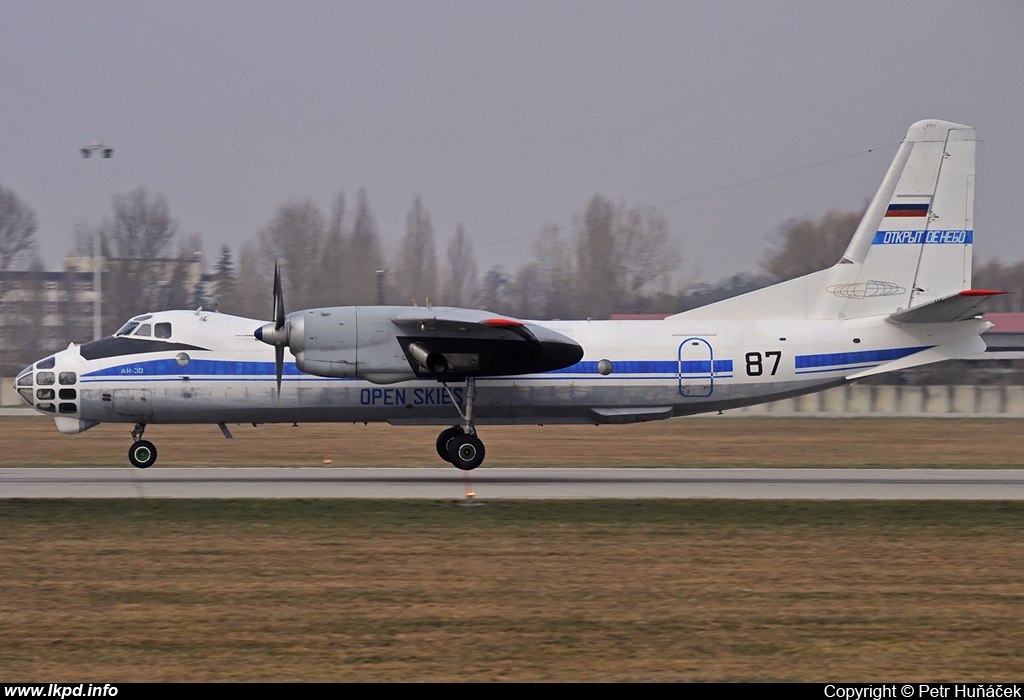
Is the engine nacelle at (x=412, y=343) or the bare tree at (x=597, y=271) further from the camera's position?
the bare tree at (x=597, y=271)

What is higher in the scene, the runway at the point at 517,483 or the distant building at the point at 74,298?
the distant building at the point at 74,298

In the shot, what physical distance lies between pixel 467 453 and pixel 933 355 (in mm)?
10066

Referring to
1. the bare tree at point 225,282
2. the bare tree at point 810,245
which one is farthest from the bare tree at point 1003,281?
the bare tree at point 225,282

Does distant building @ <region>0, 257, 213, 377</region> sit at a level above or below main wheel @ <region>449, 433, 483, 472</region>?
above

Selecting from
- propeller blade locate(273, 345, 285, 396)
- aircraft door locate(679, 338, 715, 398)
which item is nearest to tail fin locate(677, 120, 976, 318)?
aircraft door locate(679, 338, 715, 398)

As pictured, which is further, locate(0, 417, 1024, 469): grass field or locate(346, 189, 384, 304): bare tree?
locate(346, 189, 384, 304): bare tree

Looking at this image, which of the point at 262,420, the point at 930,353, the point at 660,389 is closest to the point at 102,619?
the point at 262,420

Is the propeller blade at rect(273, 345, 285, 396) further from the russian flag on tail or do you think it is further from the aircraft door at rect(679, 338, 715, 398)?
the russian flag on tail

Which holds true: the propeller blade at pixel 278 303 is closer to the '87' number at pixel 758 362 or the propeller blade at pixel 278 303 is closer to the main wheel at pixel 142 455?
the main wheel at pixel 142 455

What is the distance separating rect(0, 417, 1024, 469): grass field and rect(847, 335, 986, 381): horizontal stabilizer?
3.79 meters

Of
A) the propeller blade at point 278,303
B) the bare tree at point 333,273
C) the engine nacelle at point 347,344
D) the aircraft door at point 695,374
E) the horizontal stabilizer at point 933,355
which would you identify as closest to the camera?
the propeller blade at point 278,303

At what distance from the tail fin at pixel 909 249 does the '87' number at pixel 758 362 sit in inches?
49.2

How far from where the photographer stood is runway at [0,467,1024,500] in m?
17.8

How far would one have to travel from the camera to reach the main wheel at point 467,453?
2022 cm
